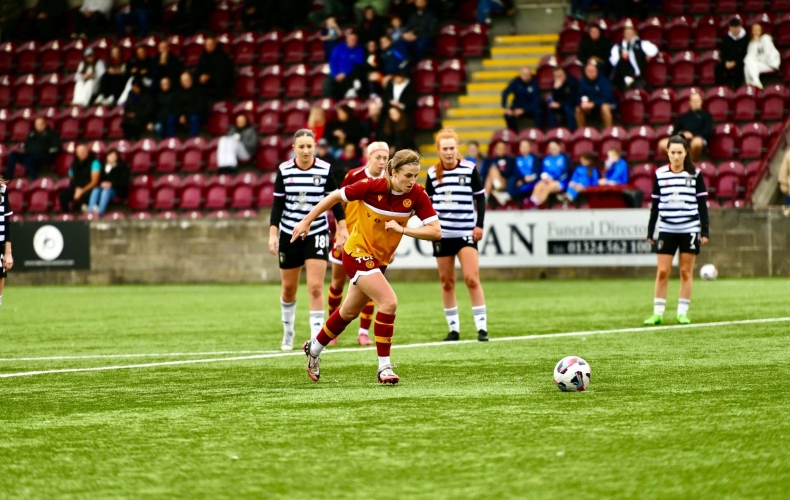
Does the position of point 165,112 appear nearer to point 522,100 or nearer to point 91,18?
point 91,18

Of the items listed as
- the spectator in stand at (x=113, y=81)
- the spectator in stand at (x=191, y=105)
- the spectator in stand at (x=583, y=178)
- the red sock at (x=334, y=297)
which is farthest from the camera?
the spectator in stand at (x=113, y=81)

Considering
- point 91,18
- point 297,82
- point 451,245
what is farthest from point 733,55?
point 91,18

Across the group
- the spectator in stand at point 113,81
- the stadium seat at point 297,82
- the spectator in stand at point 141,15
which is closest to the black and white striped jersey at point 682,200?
the stadium seat at point 297,82

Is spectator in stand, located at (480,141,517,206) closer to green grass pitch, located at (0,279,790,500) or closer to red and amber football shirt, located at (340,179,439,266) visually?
green grass pitch, located at (0,279,790,500)

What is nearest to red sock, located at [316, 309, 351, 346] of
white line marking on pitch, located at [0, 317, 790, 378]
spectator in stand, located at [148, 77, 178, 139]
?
white line marking on pitch, located at [0, 317, 790, 378]

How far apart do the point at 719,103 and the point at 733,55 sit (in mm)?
971

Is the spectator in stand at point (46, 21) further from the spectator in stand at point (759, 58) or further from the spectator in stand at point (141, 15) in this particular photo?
the spectator in stand at point (759, 58)

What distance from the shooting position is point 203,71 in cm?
2611

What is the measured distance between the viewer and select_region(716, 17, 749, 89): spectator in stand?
22.6 metres

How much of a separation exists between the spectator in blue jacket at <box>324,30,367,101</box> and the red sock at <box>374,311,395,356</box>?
17.4 meters

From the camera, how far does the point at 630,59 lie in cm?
2316

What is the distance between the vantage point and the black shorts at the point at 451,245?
38.8 ft

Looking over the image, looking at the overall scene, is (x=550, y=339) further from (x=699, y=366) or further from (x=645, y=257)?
(x=645, y=257)

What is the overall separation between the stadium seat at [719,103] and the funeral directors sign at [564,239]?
3099 mm
